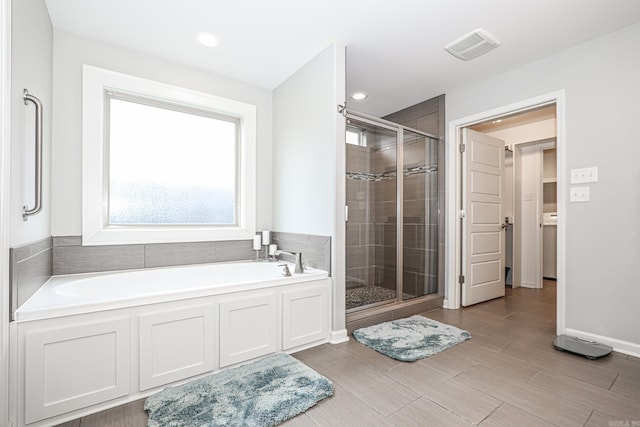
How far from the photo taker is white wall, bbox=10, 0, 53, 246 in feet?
4.83

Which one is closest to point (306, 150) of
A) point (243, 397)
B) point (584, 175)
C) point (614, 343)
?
point (243, 397)

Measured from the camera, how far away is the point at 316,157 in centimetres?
266

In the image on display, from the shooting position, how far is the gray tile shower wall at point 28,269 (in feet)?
4.63

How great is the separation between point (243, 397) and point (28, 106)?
204cm

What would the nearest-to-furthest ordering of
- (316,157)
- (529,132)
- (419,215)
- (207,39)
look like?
(207,39)
(316,157)
(419,215)
(529,132)

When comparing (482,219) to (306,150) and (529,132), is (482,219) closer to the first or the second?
(529,132)

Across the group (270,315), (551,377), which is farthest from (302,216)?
(551,377)

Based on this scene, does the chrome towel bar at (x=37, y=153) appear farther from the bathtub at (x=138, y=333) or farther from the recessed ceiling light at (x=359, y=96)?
the recessed ceiling light at (x=359, y=96)

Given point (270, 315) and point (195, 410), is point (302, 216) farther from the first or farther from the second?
point (195, 410)

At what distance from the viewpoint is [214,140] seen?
3.11 m

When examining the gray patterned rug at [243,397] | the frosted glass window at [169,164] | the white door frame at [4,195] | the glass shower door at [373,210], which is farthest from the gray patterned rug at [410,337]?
→ the white door frame at [4,195]

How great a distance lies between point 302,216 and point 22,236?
6.23 ft

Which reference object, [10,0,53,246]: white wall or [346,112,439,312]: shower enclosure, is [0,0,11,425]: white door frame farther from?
[346,112,439,312]: shower enclosure

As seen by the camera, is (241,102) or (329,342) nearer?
(329,342)
